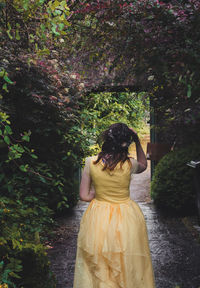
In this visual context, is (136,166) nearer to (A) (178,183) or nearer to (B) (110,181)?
(B) (110,181)

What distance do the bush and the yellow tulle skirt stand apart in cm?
405

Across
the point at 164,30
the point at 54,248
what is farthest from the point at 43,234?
the point at 164,30

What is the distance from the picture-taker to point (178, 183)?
6742 mm

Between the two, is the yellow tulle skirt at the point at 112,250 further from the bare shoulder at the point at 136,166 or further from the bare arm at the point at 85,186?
the bare shoulder at the point at 136,166

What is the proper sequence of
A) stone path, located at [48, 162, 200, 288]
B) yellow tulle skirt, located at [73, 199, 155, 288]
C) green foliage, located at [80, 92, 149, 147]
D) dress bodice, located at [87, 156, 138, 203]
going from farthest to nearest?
1. green foliage, located at [80, 92, 149, 147]
2. stone path, located at [48, 162, 200, 288]
3. dress bodice, located at [87, 156, 138, 203]
4. yellow tulle skirt, located at [73, 199, 155, 288]

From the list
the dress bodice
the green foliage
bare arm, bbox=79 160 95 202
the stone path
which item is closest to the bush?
the stone path

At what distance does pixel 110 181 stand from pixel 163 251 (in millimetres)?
2567

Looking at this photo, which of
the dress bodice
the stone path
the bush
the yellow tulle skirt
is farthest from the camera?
the bush

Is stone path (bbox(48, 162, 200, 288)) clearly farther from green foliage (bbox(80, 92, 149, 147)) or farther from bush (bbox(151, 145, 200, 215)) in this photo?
green foliage (bbox(80, 92, 149, 147))

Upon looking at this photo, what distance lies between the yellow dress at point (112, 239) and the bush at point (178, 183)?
4.02 m

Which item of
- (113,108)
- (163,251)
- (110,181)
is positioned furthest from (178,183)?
(110,181)

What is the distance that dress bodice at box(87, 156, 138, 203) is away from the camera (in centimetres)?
272

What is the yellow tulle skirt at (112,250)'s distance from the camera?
2.62 meters

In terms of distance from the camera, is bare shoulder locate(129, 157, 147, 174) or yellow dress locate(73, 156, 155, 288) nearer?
yellow dress locate(73, 156, 155, 288)
